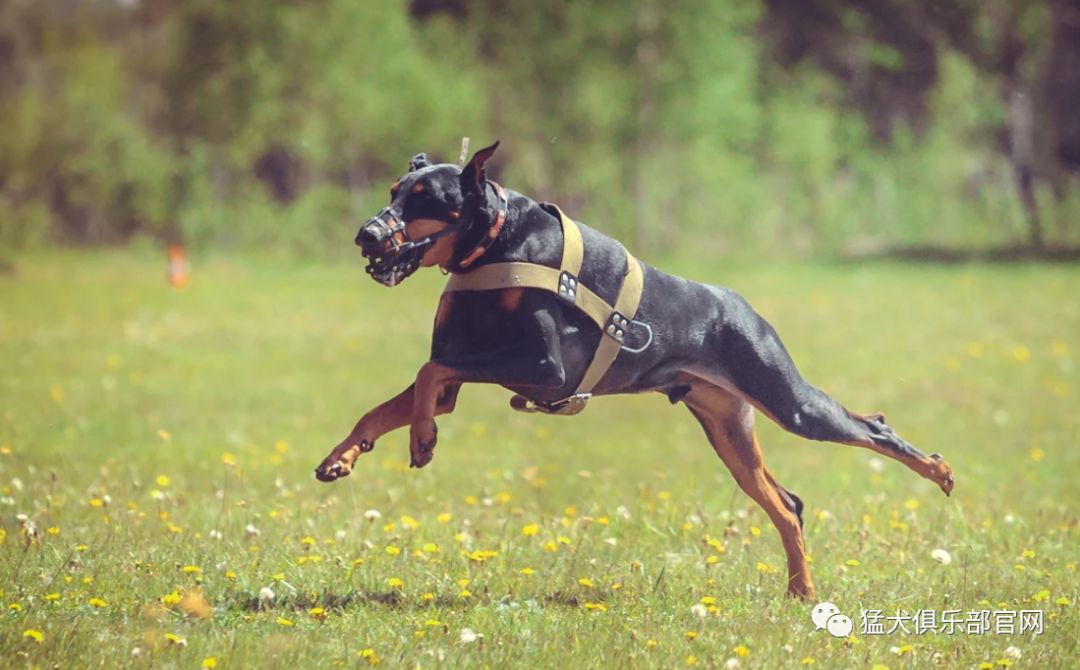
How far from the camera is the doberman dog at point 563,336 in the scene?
4766 millimetres

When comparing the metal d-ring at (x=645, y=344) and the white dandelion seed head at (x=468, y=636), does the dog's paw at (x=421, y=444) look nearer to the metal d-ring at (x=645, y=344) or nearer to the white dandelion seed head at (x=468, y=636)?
the white dandelion seed head at (x=468, y=636)

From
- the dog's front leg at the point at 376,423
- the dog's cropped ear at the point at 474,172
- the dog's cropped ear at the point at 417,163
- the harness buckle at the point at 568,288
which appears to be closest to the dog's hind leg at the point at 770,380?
the harness buckle at the point at 568,288

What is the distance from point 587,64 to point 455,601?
29.4 meters

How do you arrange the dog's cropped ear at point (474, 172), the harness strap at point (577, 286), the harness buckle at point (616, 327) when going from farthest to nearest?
1. the harness buckle at point (616, 327)
2. the harness strap at point (577, 286)
3. the dog's cropped ear at point (474, 172)

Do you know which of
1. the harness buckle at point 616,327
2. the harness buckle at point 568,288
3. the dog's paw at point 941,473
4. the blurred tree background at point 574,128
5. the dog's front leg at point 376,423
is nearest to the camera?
the dog's front leg at point 376,423

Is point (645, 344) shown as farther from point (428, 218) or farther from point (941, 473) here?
point (941, 473)

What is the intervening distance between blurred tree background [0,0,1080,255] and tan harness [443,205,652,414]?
26.6 m

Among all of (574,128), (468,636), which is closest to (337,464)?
(468,636)

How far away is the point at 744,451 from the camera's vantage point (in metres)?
5.69

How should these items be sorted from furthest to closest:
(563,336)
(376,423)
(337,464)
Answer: (563,336)
(376,423)
(337,464)

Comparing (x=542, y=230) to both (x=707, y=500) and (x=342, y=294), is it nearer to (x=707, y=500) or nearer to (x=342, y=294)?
(x=707, y=500)

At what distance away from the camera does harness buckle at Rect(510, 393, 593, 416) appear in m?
5.14

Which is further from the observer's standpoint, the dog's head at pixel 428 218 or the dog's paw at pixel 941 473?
the dog's paw at pixel 941 473

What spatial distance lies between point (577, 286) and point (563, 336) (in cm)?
19
